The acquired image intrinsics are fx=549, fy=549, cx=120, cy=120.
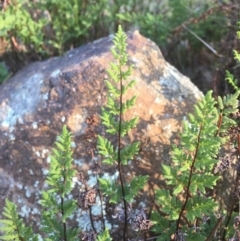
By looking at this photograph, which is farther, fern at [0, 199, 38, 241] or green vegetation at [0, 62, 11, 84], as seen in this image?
green vegetation at [0, 62, 11, 84]

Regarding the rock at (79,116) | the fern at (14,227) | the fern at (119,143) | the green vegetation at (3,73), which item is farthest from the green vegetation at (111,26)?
the fern at (14,227)

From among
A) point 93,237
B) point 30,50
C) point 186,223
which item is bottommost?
point 186,223

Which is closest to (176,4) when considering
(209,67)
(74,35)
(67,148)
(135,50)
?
(209,67)

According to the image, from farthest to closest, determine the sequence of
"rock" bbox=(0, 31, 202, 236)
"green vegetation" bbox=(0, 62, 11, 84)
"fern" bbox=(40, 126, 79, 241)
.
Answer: "green vegetation" bbox=(0, 62, 11, 84) → "rock" bbox=(0, 31, 202, 236) → "fern" bbox=(40, 126, 79, 241)

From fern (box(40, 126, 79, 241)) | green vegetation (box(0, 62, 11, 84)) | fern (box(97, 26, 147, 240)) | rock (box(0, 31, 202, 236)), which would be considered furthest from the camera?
green vegetation (box(0, 62, 11, 84))

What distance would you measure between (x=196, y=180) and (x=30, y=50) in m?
1.65

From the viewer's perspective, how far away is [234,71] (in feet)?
10.1

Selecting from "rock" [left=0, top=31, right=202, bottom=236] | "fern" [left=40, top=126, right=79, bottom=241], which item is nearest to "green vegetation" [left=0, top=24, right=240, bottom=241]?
"fern" [left=40, top=126, right=79, bottom=241]

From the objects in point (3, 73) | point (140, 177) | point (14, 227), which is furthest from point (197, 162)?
point (3, 73)

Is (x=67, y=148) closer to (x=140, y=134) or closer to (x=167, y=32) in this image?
(x=140, y=134)

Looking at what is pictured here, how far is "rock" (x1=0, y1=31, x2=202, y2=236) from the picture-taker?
2316mm

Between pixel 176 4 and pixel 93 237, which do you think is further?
pixel 176 4

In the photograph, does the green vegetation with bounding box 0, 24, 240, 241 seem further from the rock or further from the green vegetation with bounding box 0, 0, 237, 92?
the green vegetation with bounding box 0, 0, 237, 92

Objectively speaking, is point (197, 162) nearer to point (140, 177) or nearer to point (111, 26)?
point (140, 177)
